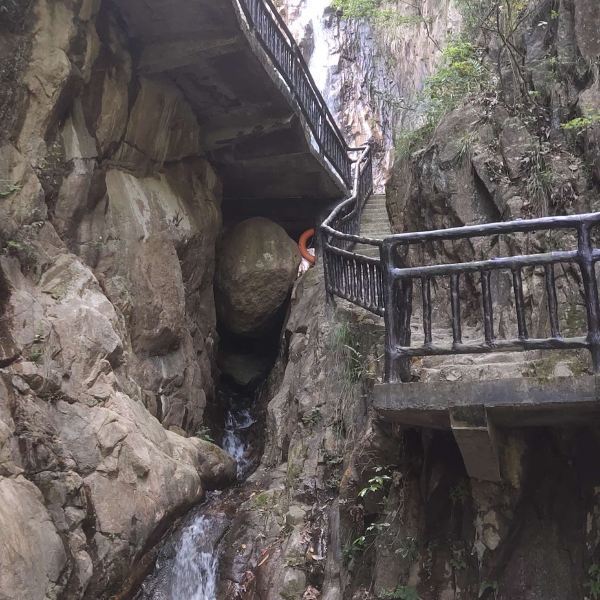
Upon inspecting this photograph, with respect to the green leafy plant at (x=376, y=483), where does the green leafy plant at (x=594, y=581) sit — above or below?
Answer: below

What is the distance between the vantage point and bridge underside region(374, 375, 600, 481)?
3850mm

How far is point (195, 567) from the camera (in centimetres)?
702

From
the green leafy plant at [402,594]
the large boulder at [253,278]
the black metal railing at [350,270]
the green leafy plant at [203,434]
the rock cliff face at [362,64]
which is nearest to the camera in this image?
the green leafy plant at [402,594]

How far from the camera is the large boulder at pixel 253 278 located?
12.4 metres

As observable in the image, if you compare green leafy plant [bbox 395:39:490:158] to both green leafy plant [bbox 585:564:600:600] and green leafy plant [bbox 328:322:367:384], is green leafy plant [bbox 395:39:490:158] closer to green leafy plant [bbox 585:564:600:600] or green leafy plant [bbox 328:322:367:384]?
green leafy plant [bbox 328:322:367:384]

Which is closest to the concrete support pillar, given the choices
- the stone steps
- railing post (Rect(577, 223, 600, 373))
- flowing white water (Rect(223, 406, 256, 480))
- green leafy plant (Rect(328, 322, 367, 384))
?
railing post (Rect(577, 223, 600, 373))

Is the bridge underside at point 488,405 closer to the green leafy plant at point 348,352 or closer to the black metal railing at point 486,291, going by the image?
the black metal railing at point 486,291

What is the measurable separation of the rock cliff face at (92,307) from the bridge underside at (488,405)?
331 centimetres

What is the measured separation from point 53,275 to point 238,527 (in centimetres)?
366

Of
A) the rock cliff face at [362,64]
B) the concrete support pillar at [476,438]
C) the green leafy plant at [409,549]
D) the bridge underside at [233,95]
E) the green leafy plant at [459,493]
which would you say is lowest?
the green leafy plant at [409,549]

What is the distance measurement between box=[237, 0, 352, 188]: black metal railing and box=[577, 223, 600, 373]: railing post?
680 centimetres

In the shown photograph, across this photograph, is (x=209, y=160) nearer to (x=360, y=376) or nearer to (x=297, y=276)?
(x=297, y=276)

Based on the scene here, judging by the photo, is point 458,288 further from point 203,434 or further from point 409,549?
point 203,434

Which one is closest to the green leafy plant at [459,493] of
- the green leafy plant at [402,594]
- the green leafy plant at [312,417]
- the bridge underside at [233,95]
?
the green leafy plant at [402,594]
